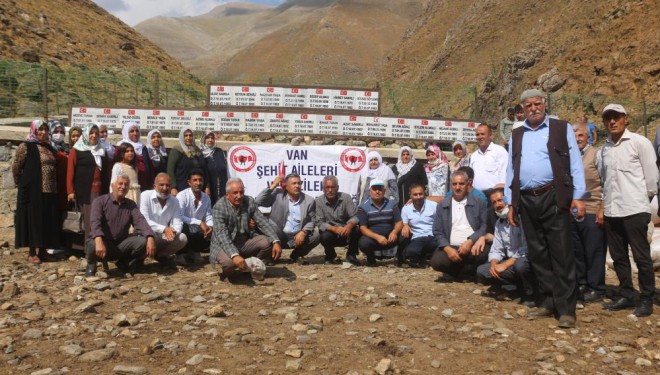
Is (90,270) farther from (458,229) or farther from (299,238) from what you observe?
(458,229)

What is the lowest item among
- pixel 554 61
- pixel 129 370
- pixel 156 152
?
pixel 129 370

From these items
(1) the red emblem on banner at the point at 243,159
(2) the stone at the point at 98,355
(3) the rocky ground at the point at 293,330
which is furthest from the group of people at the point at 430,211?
(2) the stone at the point at 98,355

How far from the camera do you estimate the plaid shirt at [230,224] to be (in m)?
7.04

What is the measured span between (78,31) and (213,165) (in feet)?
105

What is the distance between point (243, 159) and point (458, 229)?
14.5ft

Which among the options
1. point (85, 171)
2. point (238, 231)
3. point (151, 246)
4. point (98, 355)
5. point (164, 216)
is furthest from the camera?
point (85, 171)

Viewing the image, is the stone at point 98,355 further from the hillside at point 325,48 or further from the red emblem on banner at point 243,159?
the hillside at point 325,48

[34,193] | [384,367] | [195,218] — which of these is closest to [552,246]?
[384,367]

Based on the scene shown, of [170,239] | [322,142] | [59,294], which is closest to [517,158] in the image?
[170,239]

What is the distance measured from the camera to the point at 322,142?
13.7m

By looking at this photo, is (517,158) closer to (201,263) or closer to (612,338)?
(612,338)

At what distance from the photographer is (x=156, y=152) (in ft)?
30.3

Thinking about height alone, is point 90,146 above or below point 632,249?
above

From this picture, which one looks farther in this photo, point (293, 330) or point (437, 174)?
point (437, 174)
